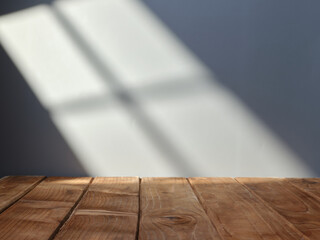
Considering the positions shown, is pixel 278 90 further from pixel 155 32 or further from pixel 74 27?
pixel 74 27

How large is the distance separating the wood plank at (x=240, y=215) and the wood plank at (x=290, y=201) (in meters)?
0.03

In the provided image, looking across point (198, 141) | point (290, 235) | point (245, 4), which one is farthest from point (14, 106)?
point (290, 235)

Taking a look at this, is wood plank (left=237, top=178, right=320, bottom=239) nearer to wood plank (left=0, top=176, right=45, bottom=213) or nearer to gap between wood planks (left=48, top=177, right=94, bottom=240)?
gap between wood planks (left=48, top=177, right=94, bottom=240)

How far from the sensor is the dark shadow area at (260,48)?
142 cm

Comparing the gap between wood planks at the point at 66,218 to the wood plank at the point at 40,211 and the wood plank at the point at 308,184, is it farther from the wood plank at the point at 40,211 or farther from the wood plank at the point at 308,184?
the wood plank at the point at 308,184

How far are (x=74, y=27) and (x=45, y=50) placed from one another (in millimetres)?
151

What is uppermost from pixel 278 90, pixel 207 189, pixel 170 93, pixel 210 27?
pixel 210 27

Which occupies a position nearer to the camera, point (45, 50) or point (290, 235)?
point (290, 235)

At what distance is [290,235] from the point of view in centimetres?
77

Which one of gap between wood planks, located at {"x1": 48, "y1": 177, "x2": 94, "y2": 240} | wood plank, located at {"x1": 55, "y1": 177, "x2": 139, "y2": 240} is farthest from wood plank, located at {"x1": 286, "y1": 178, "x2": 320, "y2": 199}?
gap between wood planks, located at {"x1": 48, "y1": 177, "x2": 94, "y2": 240}

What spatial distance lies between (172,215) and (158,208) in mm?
71

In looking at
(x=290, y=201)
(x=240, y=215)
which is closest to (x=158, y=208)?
(x=240, y=215)

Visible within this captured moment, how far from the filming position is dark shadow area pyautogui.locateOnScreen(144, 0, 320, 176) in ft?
4.66

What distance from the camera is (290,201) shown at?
1.07m
